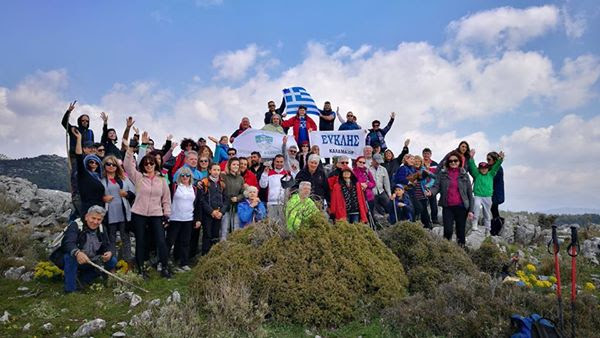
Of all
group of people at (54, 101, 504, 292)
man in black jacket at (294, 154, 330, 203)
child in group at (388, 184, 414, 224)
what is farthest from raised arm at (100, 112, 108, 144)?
child in group at (388, 184, 414, 224)

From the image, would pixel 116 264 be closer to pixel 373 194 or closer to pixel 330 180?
pixel 330 180

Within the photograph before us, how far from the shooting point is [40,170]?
1994 inches

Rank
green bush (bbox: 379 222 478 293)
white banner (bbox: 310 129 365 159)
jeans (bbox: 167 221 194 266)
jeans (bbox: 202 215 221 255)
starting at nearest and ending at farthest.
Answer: green bush (bbox: 379 222 478 293)
jeans (bbox: 167 221 194 266)
jeans (bbox: 202 215 221 255)
white banner (bbox: 310 129 365 159)

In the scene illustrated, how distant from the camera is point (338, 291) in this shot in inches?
264

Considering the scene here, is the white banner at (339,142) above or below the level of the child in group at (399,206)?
above

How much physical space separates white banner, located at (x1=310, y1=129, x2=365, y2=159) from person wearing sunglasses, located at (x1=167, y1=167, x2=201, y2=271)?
6.59 m

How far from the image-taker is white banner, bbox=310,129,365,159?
14875mm

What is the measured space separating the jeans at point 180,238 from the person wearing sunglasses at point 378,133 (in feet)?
27.3

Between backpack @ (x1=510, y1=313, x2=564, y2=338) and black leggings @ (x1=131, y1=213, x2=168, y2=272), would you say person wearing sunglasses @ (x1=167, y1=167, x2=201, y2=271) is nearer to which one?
black leggings @ (x1=131, y1=213, x2=168, y2=272)

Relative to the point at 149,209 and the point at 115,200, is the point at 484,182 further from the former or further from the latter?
the point at 115,200

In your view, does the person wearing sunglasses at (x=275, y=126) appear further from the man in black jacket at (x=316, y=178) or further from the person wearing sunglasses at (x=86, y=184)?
the person wearing sunglasses at (x=86, y=184)

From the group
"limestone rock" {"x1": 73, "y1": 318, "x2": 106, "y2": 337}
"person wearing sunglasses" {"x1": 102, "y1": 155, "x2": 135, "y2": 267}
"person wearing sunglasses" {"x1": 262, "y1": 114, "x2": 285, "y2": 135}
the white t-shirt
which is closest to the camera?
"limestone rock" {"x1": 73, "y1": 318, "x2": 106, "y2": 337}

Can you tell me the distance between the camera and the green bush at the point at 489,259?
9.54 m

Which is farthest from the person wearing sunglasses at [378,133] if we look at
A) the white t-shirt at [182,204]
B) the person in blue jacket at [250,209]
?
the white t-shirt at [182,204]
